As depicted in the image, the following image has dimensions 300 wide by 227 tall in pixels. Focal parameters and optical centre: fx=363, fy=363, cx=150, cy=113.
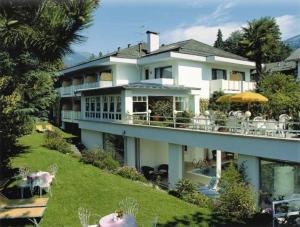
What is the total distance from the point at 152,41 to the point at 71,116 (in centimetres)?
1252

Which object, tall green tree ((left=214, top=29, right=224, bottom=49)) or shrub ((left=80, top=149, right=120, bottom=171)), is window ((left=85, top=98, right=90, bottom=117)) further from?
tall green tree ((left=214, top=29, right=224, bottom=49))

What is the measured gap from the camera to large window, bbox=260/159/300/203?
52.7 feet

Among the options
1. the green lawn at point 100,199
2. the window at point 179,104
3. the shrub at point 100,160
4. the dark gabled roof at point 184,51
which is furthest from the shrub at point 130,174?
the dark gabled roof at point 184,51

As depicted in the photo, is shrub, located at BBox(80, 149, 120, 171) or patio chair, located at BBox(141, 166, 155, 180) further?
patio chair, located at BBox(141, 166, 155, 180)

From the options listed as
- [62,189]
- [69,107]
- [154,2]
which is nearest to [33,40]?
[154,2]

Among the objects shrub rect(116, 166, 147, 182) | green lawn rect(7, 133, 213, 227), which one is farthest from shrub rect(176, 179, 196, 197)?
shrub rect(116, 166, 147, 182)

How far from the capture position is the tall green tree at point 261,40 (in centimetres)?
4466

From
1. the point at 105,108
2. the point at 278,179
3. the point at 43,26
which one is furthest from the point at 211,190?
the point at 105,108

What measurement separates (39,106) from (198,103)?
49.5 feet

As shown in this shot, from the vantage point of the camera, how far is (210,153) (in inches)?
1070

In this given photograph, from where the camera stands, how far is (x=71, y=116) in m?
40.9

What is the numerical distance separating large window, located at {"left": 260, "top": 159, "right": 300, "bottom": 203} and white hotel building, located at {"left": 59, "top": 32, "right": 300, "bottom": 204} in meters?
0.04

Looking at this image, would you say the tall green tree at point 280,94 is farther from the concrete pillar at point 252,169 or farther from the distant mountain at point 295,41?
the concrete pillar at point 252,169

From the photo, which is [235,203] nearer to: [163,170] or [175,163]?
[175,163]
